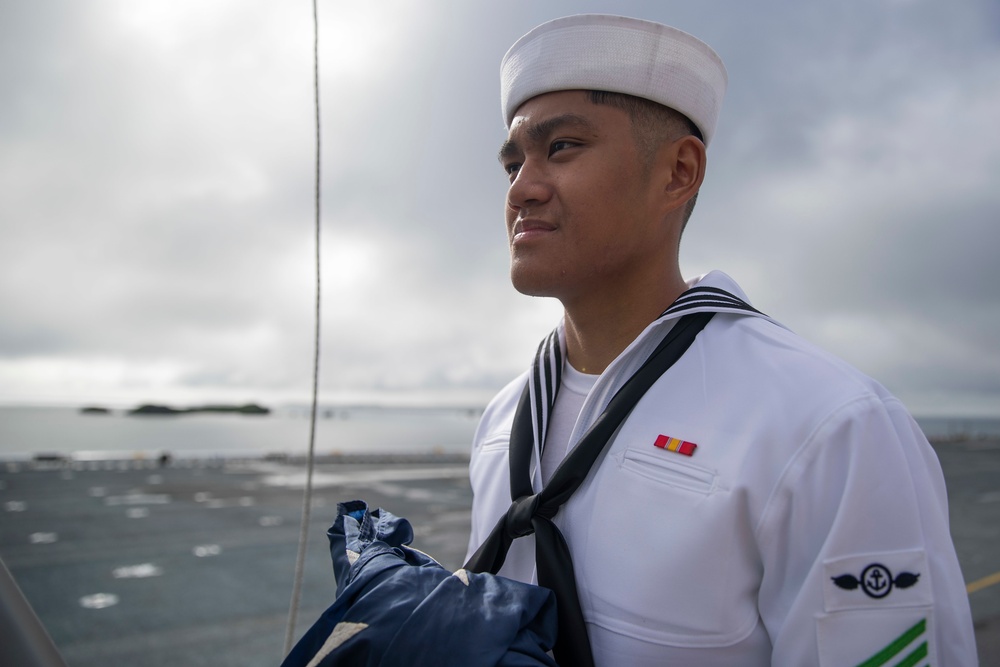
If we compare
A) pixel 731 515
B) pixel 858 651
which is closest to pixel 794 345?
pixel 731 515

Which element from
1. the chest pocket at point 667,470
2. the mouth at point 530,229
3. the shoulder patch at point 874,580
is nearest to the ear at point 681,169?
the mouth at point 530,229

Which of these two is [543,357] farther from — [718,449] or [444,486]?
[444,486]

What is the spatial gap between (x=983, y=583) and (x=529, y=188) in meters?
9.48

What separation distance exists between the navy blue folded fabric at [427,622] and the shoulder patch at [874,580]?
543 millimetres

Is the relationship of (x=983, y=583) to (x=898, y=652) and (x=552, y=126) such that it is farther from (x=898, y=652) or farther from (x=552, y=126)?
(x=552, y=126)

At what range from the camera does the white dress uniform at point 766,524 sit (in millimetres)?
1184

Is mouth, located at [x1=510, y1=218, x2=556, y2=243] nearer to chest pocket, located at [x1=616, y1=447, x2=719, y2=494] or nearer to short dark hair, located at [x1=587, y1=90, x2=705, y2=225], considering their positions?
short dark hair, located at [x1=587, y1=90, x2=705, y2=225]

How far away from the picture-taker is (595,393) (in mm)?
1689

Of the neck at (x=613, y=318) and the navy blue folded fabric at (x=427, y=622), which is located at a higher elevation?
the neck at (x=613, y=318)

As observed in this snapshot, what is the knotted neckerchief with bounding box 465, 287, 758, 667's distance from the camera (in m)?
1.38

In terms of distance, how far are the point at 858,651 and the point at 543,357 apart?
45.2 inches

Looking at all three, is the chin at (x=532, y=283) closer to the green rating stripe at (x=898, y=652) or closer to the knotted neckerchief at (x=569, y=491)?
the knotted neckerchief at (x=569, y=491)

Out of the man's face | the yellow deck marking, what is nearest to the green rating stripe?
the man's face

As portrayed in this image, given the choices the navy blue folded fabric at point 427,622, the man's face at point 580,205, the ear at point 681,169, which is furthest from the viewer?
the ear at point 681,169
